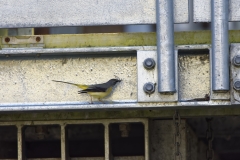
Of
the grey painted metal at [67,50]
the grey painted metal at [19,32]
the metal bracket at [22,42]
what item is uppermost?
the grey painted metal at [19,32]

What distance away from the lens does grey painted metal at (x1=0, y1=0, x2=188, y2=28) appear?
4.34 meters

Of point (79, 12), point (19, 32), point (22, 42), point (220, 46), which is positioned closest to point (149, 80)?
point (220, 46)

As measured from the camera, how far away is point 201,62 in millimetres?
4340

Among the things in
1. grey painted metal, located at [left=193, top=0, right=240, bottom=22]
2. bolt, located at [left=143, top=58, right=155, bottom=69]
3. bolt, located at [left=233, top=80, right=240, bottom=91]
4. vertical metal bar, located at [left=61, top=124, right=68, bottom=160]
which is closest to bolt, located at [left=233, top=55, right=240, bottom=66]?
bolt, located at [left=233, top=80, right=240, bottom=91]

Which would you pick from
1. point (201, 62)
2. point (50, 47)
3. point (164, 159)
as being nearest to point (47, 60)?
point (50, 47)

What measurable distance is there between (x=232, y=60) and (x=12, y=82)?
1537mm

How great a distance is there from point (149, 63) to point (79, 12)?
0.62 m

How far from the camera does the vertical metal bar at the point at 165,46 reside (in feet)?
13.8

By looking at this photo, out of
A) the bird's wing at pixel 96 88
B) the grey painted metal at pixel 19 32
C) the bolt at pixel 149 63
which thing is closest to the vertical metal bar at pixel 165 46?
the bolt at pixel 149 63

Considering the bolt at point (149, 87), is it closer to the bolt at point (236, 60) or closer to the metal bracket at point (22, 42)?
the bolt at point (236, 60)

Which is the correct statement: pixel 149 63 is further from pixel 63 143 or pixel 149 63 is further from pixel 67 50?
pixel 63 143

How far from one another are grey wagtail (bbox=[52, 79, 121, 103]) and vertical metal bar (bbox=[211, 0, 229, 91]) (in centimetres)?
68

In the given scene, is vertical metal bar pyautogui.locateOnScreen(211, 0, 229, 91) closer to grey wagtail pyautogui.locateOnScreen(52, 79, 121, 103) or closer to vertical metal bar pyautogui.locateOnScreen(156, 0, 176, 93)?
vertical metal bar pyautogui.locateOnScreen(156, 0, 176, 93)

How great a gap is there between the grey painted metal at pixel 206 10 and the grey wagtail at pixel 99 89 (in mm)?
707
